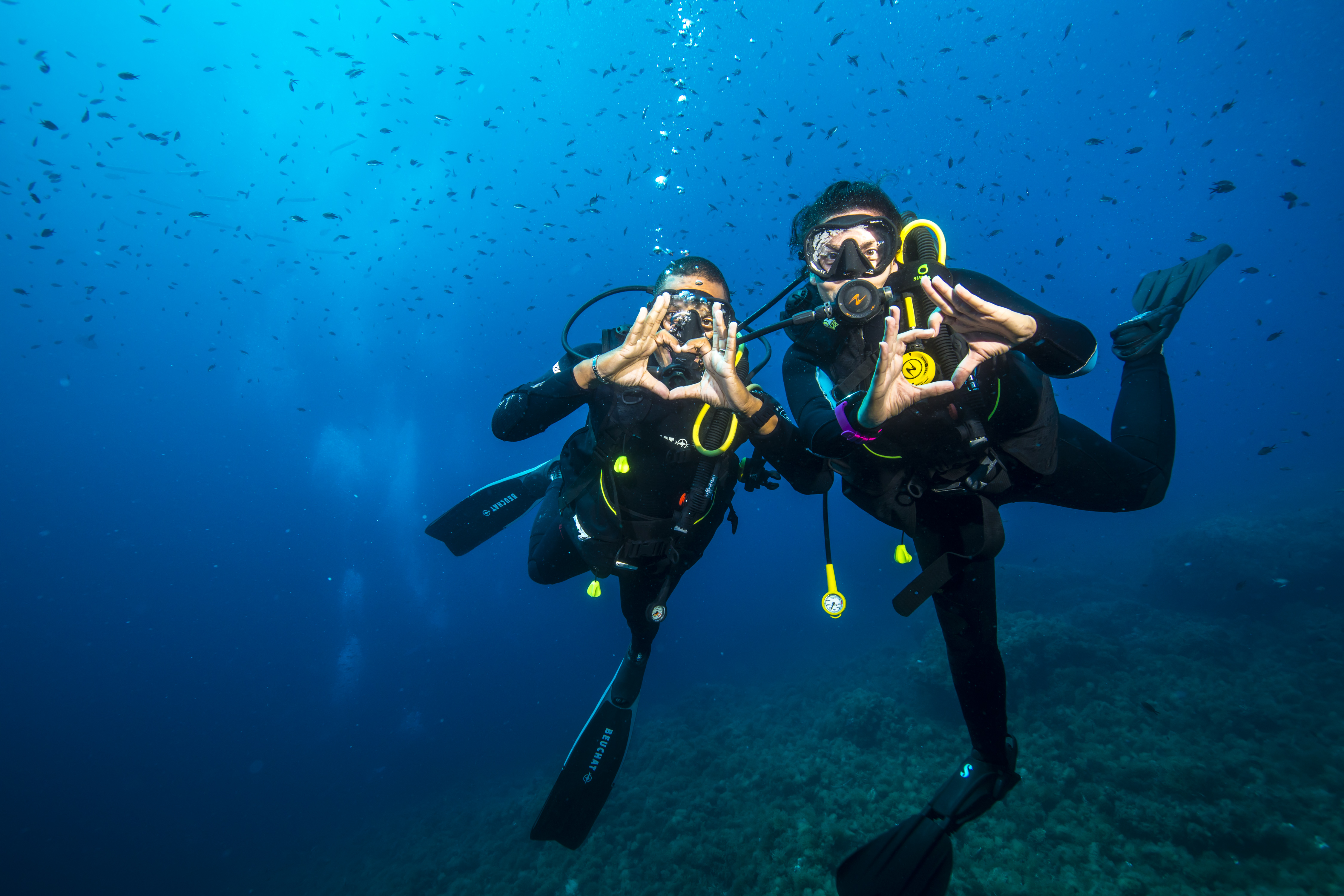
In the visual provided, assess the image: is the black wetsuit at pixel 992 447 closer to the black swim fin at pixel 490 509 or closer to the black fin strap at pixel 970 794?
the black fin strap at pixel 970 794

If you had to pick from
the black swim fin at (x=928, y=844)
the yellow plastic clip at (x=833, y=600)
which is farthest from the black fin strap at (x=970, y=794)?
the yellow plastic clip at (x=833, y=600)

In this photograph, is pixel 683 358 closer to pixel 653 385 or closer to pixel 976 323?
pixel 653 385

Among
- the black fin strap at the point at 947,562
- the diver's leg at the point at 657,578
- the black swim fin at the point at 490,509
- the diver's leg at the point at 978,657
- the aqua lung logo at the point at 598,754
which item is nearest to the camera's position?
the black fin strap at the point at 947,562

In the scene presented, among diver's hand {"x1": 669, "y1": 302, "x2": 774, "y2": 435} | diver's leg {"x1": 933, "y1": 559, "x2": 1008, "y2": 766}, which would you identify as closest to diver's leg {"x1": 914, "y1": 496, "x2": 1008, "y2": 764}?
diver's leg {"x1": 933, "y1": 559, "x2": 1008, "y2": 766}

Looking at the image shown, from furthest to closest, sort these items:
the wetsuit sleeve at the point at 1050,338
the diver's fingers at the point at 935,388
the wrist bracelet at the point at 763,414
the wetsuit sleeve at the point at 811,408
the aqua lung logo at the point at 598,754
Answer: the aqua lung logo at the point at 598,754
the wrist bracelet at the point at 763,414
the wetsuit sleeve at the point at 811,408
the wetsuit sleeve at the point at 1050,338
the diver's fingers at the point at 935,388

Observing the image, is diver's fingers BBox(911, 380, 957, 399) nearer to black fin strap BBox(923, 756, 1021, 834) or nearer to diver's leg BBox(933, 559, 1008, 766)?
diver's leg BBox(933, 559, 1008, 766)

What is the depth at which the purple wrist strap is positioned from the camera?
8.48 ft

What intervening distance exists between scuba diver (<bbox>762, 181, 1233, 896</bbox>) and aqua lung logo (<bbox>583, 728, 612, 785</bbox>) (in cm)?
272

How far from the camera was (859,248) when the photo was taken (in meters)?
2.92

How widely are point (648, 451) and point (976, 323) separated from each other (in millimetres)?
2330

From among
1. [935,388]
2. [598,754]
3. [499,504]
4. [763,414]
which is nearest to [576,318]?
[763,414]

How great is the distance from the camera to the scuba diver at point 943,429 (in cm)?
230

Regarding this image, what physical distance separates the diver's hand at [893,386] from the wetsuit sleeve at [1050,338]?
62cm

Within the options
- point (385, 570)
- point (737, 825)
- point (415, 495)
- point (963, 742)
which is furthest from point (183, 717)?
point (963, 742)
